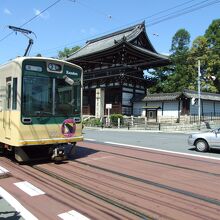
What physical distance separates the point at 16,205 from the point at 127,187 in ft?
8.19

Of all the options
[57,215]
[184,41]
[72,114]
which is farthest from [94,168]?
[184,41]

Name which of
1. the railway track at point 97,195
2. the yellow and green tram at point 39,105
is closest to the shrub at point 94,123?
the yellow and green tram at point 39,105

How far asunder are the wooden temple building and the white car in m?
25.4

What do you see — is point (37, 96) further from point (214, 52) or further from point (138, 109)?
point (214, 52)

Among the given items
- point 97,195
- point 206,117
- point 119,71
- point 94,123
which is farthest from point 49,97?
point 206,117

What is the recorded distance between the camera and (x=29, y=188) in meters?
7.34

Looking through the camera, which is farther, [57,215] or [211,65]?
[211,65]

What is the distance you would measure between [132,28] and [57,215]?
44.4m

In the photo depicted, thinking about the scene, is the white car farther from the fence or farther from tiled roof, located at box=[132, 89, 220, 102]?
the fence

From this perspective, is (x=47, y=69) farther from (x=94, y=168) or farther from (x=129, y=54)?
(x=129, y=54)

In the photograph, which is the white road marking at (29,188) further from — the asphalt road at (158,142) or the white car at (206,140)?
the white car at (206,140)

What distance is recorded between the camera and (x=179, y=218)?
5.30 meters

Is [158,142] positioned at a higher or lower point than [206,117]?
lower

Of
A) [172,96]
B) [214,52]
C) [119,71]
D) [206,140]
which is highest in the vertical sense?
[214,52]
